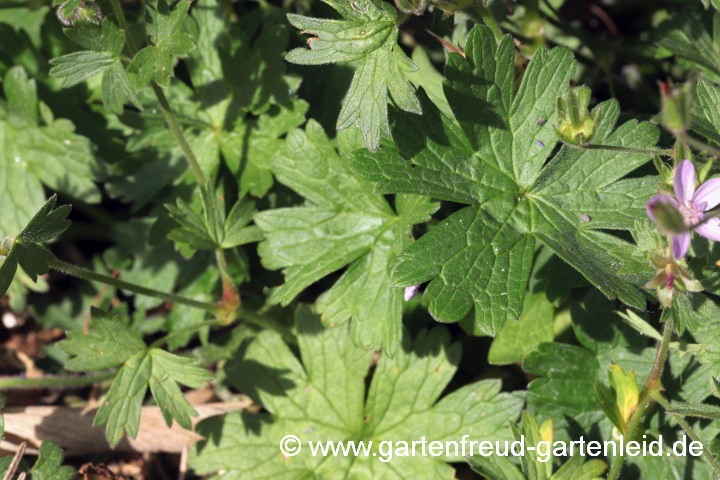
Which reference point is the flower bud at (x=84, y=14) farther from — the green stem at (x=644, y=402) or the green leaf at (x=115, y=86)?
the green stem at (x=644, y=402)

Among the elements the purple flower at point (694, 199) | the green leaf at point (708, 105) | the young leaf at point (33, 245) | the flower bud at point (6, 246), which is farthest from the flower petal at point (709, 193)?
the flower bud at point (6, 246)

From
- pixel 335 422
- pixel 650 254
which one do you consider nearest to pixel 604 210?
pixel 650 254

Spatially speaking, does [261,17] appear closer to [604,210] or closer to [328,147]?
[328,147]

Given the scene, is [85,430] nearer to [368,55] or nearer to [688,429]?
[368,55]

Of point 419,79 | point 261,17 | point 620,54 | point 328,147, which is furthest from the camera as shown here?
point 620,54

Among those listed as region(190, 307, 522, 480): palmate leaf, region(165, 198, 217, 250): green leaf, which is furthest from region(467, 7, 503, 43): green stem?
region(165, 198, 217, 250): green leaf

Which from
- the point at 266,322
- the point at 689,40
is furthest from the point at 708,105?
the point at 266,322
